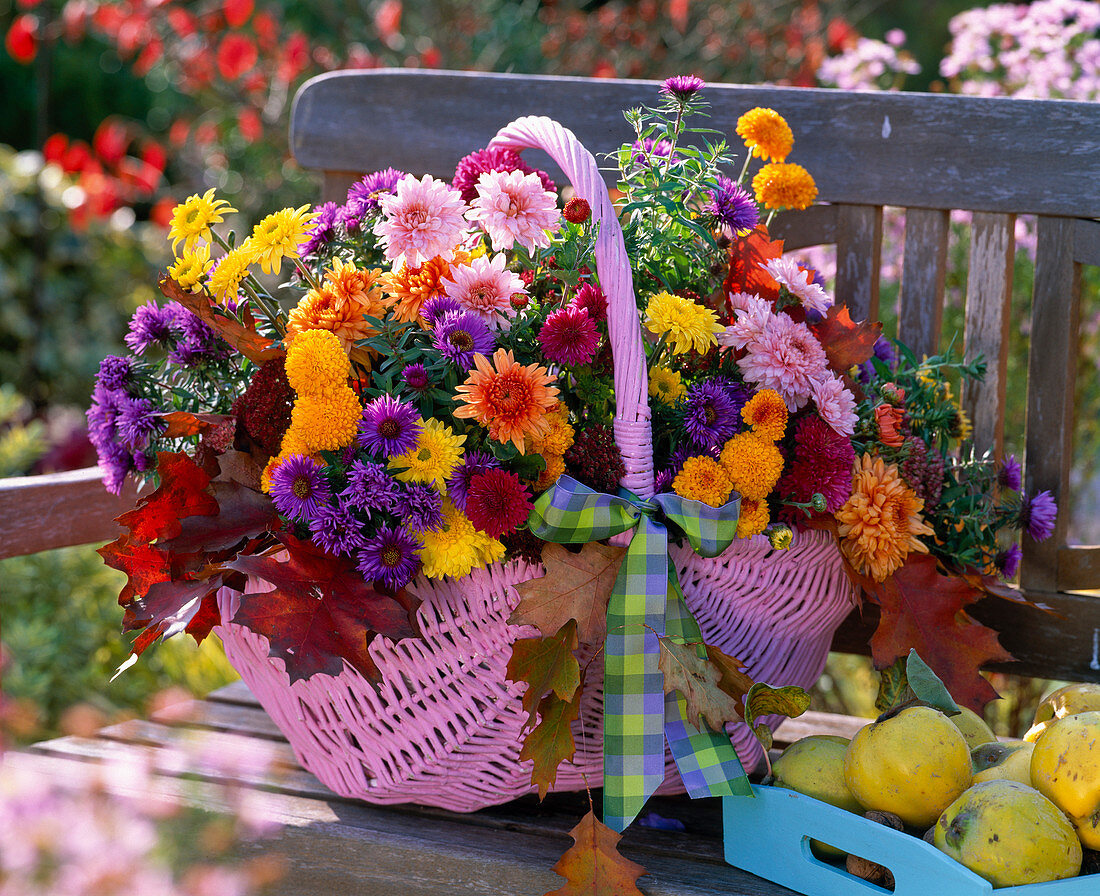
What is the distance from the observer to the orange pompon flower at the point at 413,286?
891mm

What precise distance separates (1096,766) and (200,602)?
72 centimetres

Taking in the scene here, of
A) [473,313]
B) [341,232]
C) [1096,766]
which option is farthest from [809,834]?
[341,232]

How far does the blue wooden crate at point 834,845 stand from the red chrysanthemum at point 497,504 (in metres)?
0.33

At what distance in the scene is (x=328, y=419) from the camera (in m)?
0.83

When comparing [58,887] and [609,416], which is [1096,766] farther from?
[58,887]

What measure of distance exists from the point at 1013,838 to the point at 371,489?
0.55 meters

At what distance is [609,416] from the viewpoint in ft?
3.05

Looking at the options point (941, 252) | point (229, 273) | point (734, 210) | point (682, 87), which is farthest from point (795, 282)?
point (229, 273)

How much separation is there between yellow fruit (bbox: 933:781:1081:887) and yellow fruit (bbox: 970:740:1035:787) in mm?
35

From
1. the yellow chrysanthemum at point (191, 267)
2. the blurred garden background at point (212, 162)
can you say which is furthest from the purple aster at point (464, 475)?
the blurred garden background at point (212, 162)

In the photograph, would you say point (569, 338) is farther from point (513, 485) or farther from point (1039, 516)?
point (1039, 516)

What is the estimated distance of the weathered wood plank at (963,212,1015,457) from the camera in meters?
1.30

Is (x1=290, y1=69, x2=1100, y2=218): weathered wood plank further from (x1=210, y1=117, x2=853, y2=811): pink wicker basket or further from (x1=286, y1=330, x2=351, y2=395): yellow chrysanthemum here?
(x1=286, y1=330, x2=351, y2=395): yellow chrysanthemum

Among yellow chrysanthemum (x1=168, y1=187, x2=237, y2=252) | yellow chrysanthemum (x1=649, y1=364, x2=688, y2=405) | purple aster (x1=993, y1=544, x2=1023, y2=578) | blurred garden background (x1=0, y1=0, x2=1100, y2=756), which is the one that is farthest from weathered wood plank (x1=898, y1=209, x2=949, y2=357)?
yellow chrysanthemum (x1=168, y1=187, x2=237, y2=252)
